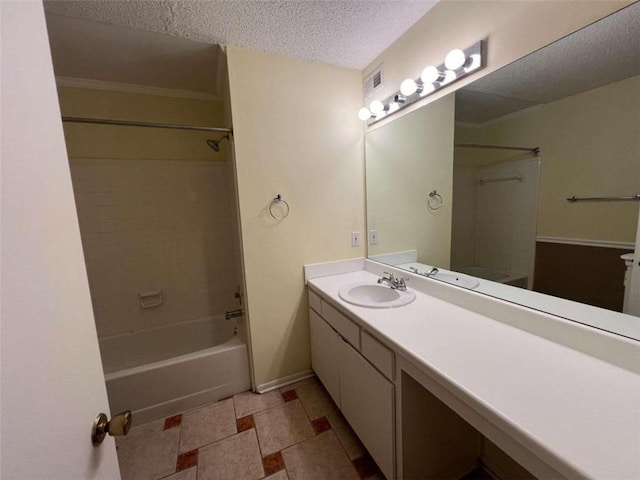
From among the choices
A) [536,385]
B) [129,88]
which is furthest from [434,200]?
[129,88]

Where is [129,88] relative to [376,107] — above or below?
above

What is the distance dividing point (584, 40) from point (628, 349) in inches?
40.4

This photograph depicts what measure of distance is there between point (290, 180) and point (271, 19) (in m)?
0.87

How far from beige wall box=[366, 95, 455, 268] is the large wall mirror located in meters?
0.01

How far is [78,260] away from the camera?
0.54 m

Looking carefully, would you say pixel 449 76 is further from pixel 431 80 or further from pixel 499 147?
pixel 499 147

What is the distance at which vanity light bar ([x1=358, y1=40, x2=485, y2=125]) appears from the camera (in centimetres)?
118

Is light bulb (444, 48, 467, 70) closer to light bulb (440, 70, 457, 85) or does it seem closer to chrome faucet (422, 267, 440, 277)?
light bulb (440, 70, 457, 85)

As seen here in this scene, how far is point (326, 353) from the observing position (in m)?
1.66

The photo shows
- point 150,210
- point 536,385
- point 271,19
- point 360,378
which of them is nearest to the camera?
point 536,385

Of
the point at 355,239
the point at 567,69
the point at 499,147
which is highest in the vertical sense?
the point at 567,69

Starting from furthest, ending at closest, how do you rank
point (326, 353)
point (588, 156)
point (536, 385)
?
point (326, 353) < point (588, 156) < point (536, 385)

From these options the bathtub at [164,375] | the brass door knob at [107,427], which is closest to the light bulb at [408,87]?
the brass door knob at [107,427]

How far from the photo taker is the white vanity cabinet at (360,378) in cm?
108
